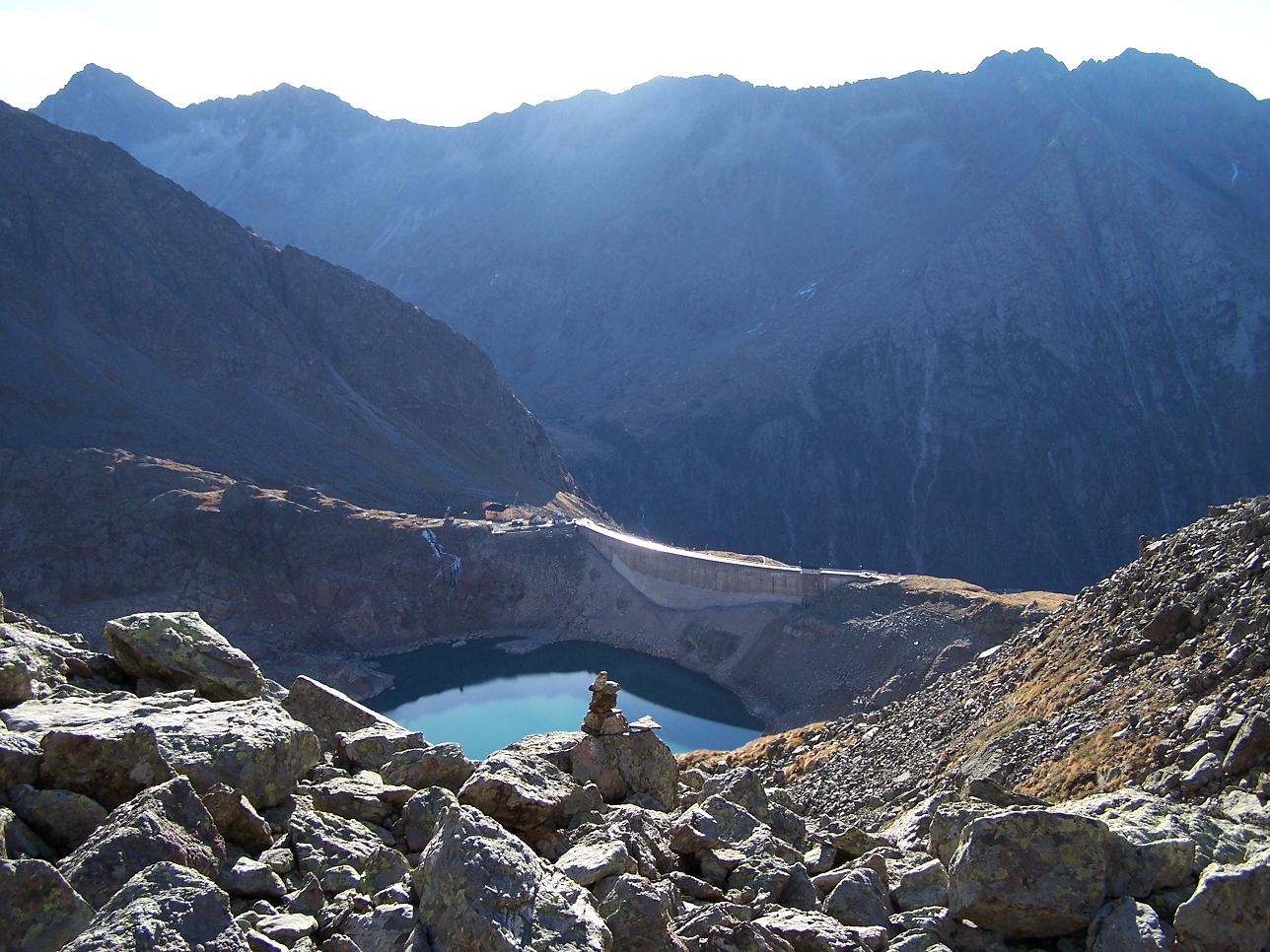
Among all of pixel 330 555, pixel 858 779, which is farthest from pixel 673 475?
pixel 858 779

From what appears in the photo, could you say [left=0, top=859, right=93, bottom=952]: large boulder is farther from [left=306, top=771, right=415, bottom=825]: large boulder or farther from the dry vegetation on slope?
the dry vegetation on slope

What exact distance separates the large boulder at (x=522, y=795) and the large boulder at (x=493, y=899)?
8.70 ft

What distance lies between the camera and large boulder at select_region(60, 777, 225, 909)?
28.3 ft

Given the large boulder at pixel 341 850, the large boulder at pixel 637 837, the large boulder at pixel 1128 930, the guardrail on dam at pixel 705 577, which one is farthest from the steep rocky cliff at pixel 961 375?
the large boulder at pixel 341 850

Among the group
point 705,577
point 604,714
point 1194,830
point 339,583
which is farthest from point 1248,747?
point 339,583

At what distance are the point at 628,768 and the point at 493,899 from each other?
7125 mm

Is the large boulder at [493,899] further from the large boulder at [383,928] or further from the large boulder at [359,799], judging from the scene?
the large boulder at [359,799]

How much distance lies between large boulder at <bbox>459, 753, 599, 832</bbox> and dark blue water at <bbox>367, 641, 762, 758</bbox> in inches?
1938

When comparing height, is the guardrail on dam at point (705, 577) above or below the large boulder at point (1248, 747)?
below

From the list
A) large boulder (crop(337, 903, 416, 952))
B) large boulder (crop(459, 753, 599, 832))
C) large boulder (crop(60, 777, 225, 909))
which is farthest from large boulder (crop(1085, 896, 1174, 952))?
large boulder (crop(60, 777, 225, 909))

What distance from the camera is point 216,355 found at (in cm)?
11388

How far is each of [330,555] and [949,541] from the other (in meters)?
79.0

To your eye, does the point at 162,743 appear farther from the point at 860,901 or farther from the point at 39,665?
the point at 860,901

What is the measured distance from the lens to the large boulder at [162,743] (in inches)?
395
